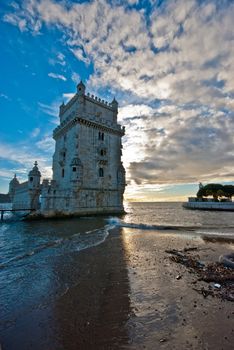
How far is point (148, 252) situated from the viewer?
39.5 ft

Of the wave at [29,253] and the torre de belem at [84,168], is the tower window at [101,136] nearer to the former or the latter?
the torre de belem at [84,168]

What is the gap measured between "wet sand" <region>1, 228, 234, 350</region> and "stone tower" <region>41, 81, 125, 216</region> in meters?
28.5

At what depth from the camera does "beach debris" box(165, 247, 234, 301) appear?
6334mm

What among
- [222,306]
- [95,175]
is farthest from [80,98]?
[222,306]

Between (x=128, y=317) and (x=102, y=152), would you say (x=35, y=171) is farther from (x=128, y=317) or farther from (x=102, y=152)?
(x=128, y=317)

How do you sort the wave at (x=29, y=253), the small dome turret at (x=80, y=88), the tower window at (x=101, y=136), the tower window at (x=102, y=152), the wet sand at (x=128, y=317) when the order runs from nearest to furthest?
the wet sand at (x=128, y=317)
the wave at (x=29, y=253)
the small dome turret at (x=80, y=88)
the tower window at (x=102, y=152)
the tower window at (x=101, y=136)

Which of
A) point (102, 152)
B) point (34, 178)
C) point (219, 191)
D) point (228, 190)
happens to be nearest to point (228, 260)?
point (102, 152)

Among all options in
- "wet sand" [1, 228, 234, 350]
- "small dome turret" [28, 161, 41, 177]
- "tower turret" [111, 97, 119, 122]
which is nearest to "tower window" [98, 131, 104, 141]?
"tower turret" [111, 97, 119, 122]

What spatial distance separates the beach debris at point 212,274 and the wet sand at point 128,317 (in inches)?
14.2

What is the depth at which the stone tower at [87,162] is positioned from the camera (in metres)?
35.9

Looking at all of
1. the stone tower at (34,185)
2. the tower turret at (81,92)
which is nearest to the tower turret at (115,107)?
the tower turret at (81,92)

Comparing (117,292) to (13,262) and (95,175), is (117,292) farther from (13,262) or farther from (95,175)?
(95,175)

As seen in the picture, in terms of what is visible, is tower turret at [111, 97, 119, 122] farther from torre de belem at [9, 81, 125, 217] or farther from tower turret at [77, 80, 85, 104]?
tower turret at [77, 80, 85, 104]

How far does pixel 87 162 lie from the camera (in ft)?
128
